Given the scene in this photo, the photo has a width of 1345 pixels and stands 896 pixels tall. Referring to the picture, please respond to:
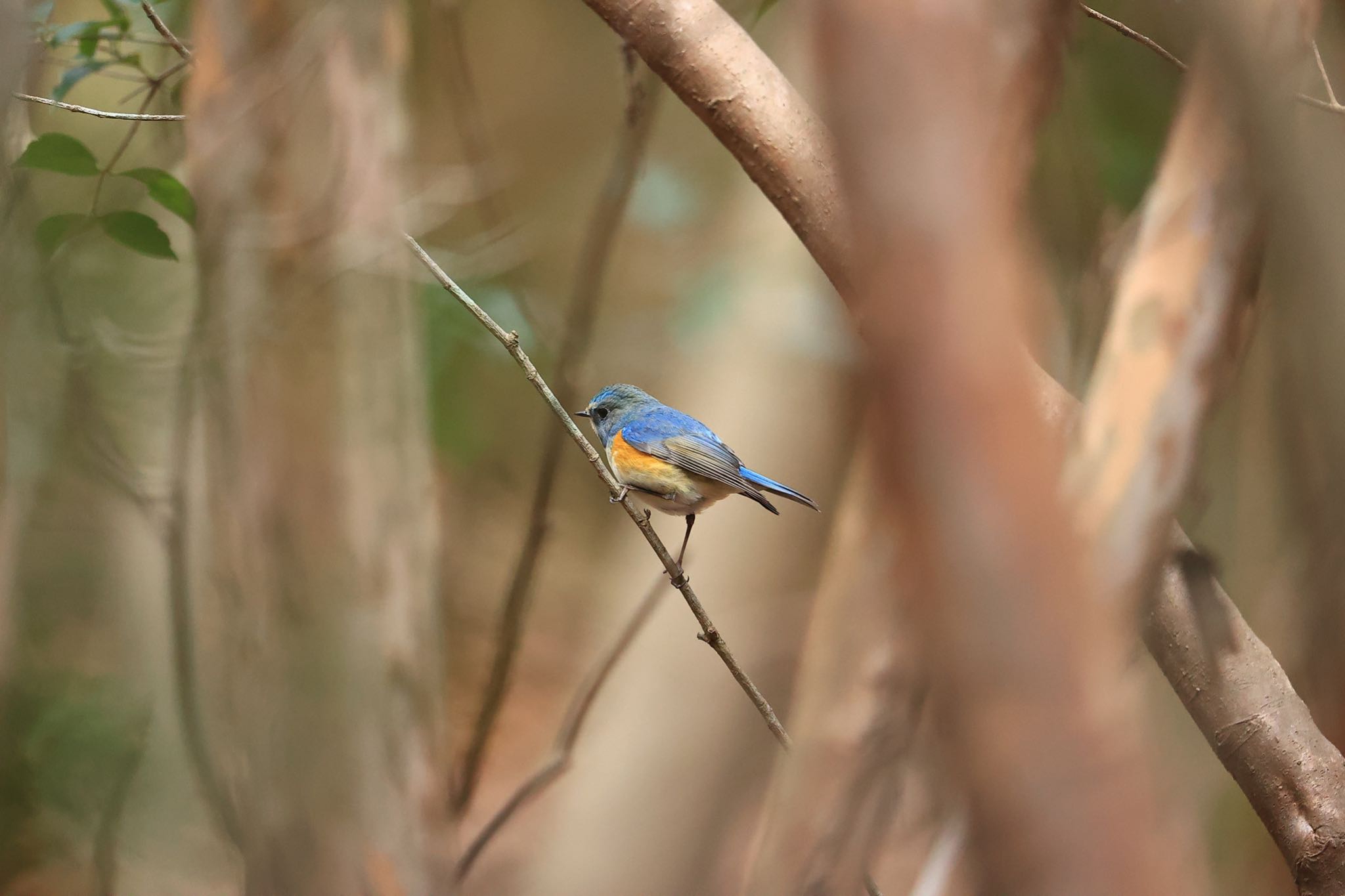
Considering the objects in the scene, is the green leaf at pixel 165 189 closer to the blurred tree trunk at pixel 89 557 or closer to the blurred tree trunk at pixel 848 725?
the blurred tree trunk at pixel 89 557

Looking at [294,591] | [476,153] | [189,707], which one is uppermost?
[476,153]

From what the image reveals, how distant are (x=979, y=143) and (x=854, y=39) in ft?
0.25

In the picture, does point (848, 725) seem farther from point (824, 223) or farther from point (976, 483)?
point (976, 483)

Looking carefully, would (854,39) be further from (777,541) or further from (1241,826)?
(1241,826)

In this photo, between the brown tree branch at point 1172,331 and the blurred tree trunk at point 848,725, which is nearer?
the brown tree branch at point 1172,331

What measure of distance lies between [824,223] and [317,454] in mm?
1754

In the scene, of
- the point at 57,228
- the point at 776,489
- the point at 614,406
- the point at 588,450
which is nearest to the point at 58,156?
the point at 57,228

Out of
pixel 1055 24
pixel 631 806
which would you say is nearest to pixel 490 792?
pixel 631 806

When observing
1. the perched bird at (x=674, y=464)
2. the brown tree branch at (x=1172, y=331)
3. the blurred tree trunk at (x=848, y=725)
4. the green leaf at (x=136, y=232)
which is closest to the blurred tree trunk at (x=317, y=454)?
the perched bird at (x=674, y=464)

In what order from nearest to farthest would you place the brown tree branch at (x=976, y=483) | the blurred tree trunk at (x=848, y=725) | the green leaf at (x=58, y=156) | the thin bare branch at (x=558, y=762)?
the brown tree branch at (x=976, y=483)
the blurred tree trunk at (x=848, y=725)
the green leaf at (x=58, y=156)
the thin bare branch at (x=558, y=762)

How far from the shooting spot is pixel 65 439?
368 cm

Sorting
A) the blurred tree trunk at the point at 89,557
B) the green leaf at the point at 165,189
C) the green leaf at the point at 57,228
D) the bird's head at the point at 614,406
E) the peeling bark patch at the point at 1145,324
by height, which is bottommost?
the blurred tree trunk at the point at 89,557

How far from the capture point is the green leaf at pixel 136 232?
5.94ft

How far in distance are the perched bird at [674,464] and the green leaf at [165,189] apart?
3.23 feet
